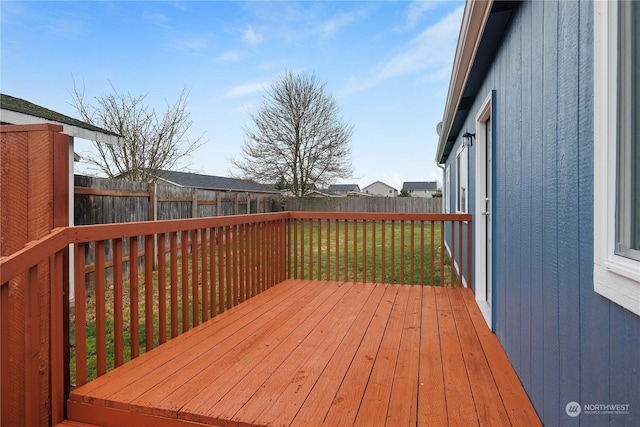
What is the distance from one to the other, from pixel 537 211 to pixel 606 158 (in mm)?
750

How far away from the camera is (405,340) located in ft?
8.48

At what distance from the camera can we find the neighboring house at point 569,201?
93 cm

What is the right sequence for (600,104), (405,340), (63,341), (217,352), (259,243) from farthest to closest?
(259,243), (405,340), (217,352), (63,341), (600,104)

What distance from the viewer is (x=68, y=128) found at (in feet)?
13.9

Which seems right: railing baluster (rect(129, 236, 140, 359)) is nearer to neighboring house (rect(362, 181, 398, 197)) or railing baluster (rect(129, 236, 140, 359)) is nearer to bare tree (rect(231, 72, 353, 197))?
bare tree (rect(231, 72, 353, 197))

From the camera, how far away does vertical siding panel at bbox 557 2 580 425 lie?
1.24 metres

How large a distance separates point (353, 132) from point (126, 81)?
9.39 metres

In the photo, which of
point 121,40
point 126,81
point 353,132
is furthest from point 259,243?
point 353,132

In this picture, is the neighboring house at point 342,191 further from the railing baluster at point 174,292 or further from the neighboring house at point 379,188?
the railing baluster at point 174,292

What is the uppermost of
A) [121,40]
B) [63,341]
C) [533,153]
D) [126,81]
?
[121,40]

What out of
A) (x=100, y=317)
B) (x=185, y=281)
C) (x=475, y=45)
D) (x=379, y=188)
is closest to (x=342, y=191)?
(x=379, y=188)

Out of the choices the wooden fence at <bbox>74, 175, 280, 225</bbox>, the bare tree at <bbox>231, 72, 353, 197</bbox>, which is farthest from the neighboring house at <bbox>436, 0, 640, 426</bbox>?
the bare tree at <bbox>231, 72, 353, 197</bbox>

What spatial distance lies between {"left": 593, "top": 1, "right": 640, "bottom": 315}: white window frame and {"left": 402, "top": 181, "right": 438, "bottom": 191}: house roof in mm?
53454

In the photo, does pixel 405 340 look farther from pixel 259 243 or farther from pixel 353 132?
pixel 353 132
